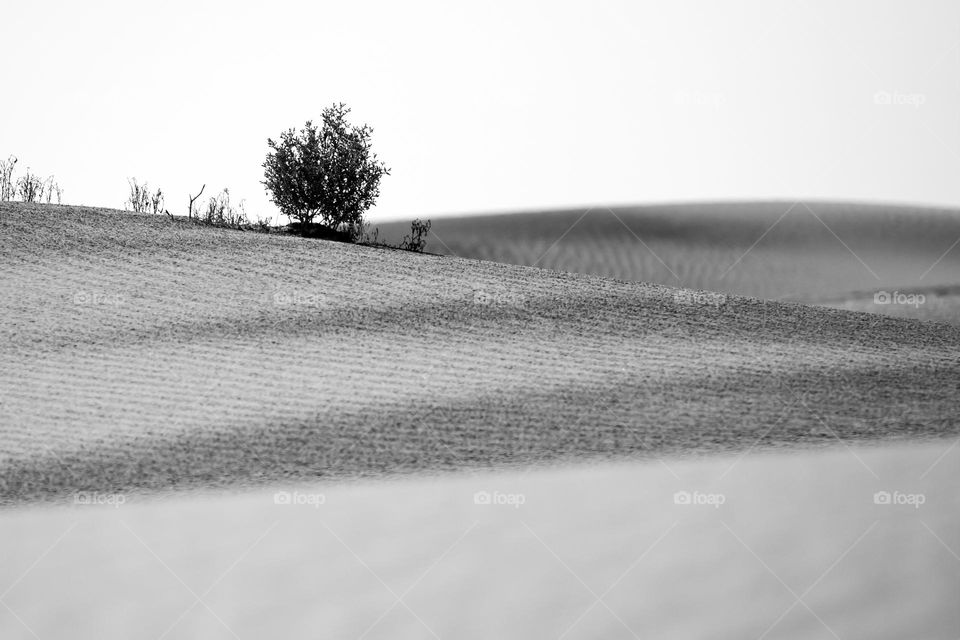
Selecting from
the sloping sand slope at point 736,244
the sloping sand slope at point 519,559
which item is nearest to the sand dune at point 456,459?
the sloping sand slope at point 519,559

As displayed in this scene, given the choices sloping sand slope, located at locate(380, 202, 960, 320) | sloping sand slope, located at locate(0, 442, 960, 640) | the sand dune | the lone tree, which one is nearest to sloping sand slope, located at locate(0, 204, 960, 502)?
the sand dune

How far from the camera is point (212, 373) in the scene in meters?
11.6

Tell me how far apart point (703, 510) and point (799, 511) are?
67 centimetres

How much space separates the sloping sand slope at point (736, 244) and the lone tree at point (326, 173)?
5.97 meters

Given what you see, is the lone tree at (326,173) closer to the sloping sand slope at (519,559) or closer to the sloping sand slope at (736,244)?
the sloping sand slope at (736,244)

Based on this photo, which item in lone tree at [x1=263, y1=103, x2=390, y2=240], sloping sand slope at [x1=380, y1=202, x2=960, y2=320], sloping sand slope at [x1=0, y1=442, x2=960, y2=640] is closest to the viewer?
sloping sand slope at [x1=0, y1=442, x2=960, y2=640]

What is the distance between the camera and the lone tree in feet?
74.9

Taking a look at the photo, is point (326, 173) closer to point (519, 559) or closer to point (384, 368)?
point (384, 368)

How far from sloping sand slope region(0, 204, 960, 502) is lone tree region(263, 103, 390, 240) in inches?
173

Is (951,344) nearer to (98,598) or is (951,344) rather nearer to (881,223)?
(98,598)

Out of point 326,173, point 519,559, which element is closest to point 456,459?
point 519,559

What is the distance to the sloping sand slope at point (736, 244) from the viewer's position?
95.1ft

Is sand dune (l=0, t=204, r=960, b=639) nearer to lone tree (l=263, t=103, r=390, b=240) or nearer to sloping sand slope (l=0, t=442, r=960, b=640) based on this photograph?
sloping sand slope (l=0, t=442, r=960, b=640)

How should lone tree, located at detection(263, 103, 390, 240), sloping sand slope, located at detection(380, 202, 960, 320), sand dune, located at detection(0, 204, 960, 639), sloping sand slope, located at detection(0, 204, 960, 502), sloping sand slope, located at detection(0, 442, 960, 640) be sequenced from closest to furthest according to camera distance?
sloping sand slope, located at detection(0, 442, 960, 640) < sand dune, located at detection(0, 204, 960, 639) < sloping sand slope, located at detection(0, 204, 960, 502) < lone tree, located at detection(263, 103, 390, 240) < sloping sand slope, located at detection(380, 202, 960, 320)
